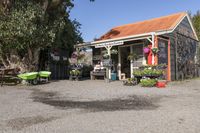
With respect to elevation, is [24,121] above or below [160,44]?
below

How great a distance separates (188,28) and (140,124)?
15.0 m

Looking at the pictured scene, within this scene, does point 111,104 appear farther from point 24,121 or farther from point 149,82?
point 149,82

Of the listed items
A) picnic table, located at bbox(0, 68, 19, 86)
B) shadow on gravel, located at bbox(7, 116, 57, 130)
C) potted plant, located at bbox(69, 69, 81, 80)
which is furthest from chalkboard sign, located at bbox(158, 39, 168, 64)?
shadow on gravel, located at bbox(7, 116, 57, 130)

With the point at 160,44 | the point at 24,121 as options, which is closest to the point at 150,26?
the point at 160,44

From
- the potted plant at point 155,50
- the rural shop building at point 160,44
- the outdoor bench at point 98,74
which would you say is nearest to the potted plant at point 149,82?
the potted plant at point 155,50

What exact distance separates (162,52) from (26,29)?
7458 mm

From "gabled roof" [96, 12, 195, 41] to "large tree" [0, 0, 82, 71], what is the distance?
4.26m

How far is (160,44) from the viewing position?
16.0 metres

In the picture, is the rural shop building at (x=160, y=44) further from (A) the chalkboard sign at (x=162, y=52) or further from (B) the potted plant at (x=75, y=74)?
(B) the potted plant at (x=75, y=74)

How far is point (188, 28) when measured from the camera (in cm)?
1923

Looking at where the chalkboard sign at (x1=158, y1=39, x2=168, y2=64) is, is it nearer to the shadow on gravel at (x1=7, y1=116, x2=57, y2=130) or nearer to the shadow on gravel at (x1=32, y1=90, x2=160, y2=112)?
the shadow on gravel at (x1=32, y1=90, x2=160, y2=112)

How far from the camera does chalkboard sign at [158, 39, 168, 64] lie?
16.0 meters

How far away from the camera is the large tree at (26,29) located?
13945mm

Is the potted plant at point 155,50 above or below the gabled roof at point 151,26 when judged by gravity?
below
